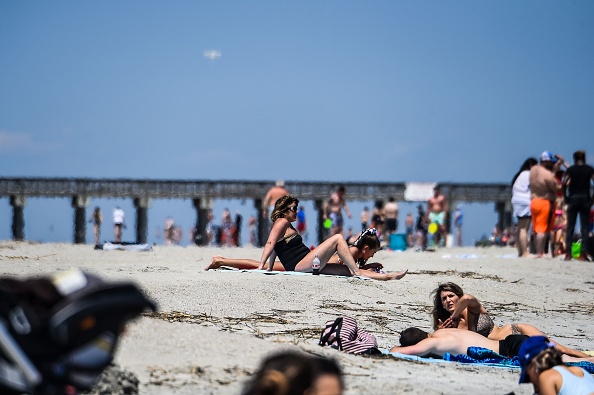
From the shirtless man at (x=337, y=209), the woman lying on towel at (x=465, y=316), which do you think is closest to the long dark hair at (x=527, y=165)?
the shirtless man at (x=337, y=209)

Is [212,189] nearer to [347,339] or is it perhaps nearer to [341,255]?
[341,255]

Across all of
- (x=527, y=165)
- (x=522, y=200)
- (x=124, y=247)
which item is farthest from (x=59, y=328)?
(x=124, y=247)

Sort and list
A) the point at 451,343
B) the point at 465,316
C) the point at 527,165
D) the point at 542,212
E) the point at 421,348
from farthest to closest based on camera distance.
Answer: the point at 527,165 → the point at 542,212 → the point at 465,316 → the point at 451,343 → the point at 421,348

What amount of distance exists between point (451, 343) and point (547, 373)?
6.41 ft

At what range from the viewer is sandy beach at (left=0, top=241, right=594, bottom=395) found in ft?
17.1

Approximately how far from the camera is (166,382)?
15.7 feet

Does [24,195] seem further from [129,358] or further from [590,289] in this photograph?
[129,358]

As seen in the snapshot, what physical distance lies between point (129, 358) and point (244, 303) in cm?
321

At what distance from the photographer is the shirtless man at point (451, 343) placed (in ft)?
22.0

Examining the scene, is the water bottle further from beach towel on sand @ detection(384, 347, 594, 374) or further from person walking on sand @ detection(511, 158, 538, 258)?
person walking on sand @ detection(511, 158, 538, 258)

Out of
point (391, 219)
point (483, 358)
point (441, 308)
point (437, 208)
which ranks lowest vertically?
point (483, 358)

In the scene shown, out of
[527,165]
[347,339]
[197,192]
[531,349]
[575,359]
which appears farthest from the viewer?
[197,192]

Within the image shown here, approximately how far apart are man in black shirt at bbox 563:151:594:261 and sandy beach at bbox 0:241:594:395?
623 mm

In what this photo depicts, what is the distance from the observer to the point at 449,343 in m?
6.79
